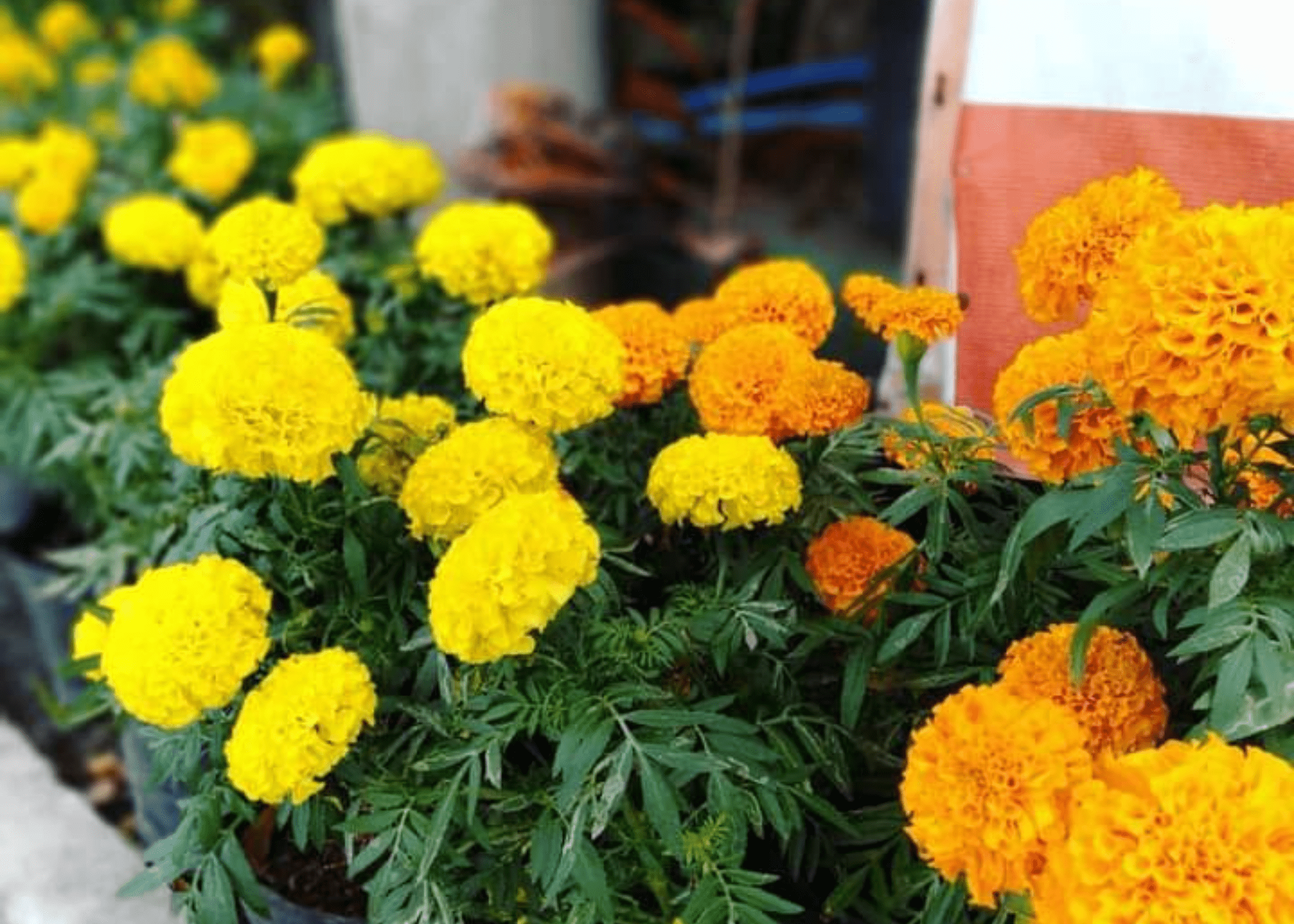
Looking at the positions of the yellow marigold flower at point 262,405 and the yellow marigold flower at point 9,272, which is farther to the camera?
the yellow marigold flower at point 9,272

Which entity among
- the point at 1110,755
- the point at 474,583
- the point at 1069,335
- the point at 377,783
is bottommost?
the point at 377,783

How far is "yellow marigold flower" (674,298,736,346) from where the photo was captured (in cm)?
146

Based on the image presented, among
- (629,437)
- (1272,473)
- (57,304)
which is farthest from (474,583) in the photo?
(57,304)

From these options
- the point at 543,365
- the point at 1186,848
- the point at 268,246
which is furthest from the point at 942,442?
the point at 268,246

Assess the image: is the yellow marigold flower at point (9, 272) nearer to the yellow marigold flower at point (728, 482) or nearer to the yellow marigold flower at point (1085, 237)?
the yellow marigold flower at point (728, 482)

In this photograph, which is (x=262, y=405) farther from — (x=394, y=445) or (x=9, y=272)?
(x=9, y=272)

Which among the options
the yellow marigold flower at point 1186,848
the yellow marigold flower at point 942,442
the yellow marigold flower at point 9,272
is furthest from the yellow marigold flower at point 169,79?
the yellow marigold flower at point 1186,848

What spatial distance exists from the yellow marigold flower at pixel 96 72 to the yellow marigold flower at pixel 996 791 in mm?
2628

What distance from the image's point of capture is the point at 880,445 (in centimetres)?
136

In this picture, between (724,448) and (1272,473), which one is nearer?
(1272,473)

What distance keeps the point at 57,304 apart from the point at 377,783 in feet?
4.42

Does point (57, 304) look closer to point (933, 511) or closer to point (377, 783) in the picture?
point (377, 783)

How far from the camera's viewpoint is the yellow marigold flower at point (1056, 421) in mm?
1127

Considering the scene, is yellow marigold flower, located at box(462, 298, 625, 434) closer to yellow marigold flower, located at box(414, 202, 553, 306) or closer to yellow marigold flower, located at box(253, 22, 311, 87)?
yellow marigold flower, located at box(414, 202, 553, 306)
